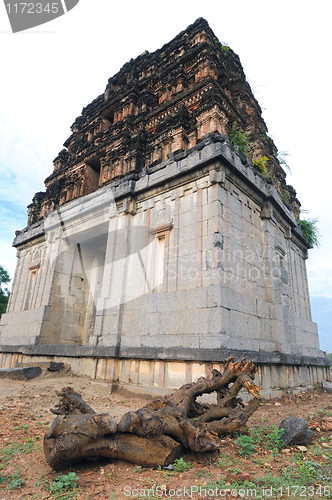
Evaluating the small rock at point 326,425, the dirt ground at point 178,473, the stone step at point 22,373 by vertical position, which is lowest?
the dirt ground at point 178,473

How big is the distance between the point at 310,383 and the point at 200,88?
1177 centimetres

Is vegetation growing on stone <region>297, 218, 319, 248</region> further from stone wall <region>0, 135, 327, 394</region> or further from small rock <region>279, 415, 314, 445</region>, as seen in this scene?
small rock <region>279, 415, 314, 445</region>

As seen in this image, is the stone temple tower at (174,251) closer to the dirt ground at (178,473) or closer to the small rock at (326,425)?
the small rock at (326,425)

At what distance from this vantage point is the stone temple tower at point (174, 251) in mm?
7798

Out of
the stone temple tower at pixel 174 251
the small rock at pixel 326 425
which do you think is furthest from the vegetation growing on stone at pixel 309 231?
the small rock at pixel 326 425

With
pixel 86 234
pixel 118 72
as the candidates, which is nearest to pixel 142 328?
pixel 86 234

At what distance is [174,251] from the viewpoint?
8.80 m

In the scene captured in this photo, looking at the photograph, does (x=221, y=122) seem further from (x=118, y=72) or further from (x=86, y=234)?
(x=118, y=72)

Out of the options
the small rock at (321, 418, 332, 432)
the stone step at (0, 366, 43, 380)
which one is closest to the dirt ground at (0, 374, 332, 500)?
the small rock at (321, 418, 332, 432)

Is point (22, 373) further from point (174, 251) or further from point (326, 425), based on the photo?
point (326, 425)

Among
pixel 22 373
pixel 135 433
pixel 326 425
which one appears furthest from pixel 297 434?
pixel 22 373

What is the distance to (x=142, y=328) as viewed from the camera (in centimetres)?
866

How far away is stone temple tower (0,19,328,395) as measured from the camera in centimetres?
780

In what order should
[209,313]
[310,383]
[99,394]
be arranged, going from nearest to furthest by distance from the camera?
1. [209,313]
2. [99,394]
3. [310,383]
